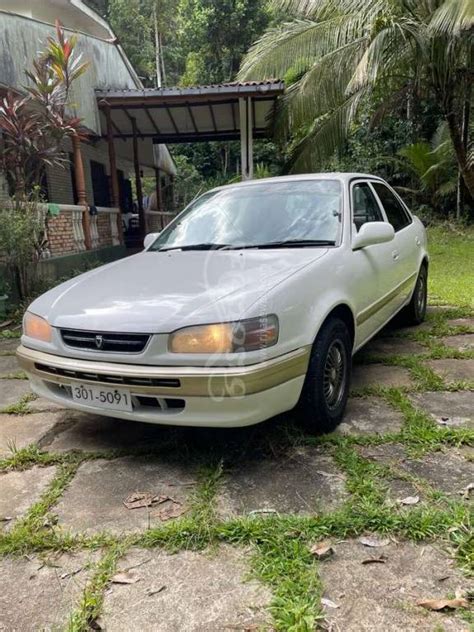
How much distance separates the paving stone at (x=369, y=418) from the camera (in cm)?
305

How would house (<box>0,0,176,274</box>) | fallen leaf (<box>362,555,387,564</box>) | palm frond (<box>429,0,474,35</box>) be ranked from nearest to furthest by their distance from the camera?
fallen leaf (<box>362,555,387,564</box>)
palm frond (<box>429,0,474,35</box>)
house (<box>0,0,176,274</box>)

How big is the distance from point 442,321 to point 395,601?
4.21m

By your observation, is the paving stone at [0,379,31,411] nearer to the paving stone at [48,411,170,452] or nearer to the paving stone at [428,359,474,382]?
the paving stone at [48,411,170,452]

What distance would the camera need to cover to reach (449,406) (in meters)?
3.34

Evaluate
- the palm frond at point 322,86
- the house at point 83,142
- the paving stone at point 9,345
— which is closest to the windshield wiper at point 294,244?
the paving stone at point 9,345

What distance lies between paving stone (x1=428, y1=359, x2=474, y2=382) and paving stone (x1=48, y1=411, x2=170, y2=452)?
221cm

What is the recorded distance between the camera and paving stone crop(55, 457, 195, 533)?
228cm

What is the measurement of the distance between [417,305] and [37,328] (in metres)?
3.86

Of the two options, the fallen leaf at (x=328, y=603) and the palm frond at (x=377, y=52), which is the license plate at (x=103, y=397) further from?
the palm frond at (x=377, y=52)

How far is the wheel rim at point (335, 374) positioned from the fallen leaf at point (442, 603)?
1.29m

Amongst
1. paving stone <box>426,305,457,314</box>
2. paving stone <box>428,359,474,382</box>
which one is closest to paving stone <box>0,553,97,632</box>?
paving stone <box>428,359,474,382</box>

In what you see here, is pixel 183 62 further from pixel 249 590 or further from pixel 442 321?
pixel 249 590

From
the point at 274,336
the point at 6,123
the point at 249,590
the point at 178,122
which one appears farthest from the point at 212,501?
the point at 178,122

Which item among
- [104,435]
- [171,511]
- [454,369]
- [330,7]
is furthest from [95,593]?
[330,7]
